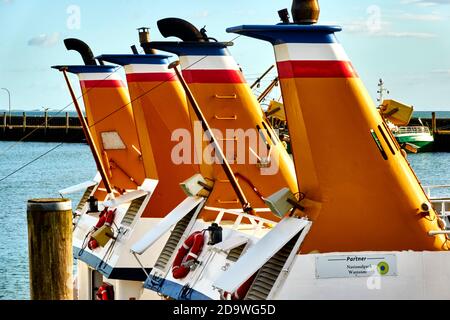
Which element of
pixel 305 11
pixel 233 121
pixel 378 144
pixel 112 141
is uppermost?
pixel 305 11

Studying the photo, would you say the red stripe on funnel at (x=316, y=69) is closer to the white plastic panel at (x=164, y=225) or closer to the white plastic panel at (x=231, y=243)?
the white plastic panel at (x=231, y=243)

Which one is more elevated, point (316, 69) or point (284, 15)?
point (284, 15)

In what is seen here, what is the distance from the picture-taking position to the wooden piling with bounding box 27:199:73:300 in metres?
13.4

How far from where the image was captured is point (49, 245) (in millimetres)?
13414

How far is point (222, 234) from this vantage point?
57.9 feet

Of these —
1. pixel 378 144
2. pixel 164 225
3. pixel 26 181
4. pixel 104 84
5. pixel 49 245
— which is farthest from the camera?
pixel 26 181

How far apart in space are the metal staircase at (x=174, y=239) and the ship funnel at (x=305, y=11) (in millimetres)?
5424

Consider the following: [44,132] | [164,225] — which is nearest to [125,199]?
[164,225]

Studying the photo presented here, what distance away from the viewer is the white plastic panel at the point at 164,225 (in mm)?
18922

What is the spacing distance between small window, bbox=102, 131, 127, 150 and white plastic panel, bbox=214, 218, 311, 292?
1393cm

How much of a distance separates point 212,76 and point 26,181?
58231 mm

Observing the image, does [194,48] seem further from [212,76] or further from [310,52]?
[310,52]
